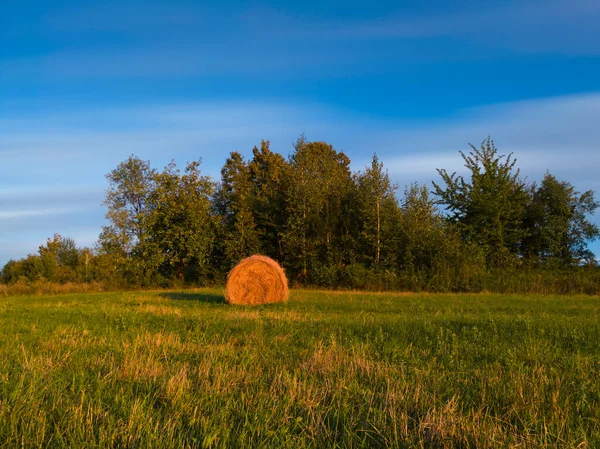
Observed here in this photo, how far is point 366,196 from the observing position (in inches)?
1277

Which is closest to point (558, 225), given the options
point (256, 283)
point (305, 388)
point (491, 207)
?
point (491, 207)

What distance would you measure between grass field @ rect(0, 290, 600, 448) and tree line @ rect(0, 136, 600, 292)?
65.8 feet

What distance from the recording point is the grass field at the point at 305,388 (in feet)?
13.3

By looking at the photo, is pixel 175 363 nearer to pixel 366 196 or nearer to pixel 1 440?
pixel 1 440

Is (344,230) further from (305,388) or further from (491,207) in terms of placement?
(305,388)

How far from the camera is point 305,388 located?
211 inches

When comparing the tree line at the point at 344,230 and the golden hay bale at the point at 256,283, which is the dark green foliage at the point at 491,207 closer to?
the tree line at the point at 344,230

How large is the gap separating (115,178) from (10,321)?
27097 mm

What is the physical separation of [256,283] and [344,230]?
1605 centimetres

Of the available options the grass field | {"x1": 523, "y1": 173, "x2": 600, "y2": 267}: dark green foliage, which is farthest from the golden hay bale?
{"x1": 523, "y1": 173, "x2": 600, "y2": 267}: dark green foliage

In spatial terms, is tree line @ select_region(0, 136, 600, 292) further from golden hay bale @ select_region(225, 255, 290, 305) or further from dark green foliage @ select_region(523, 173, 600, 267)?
golden hay bale @ select_region(225, 255, 290, 305)

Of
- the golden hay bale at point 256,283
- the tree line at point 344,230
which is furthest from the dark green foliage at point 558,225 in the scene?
the golden hay bale at point 256,283

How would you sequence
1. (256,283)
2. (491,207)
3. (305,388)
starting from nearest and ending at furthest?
1. (305,388)
2. (256,283)
3. (491,207)

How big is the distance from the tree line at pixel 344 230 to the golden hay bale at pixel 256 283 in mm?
10620
